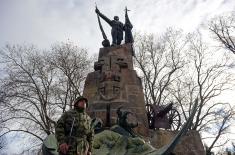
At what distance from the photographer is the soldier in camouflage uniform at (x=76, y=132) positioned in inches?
178

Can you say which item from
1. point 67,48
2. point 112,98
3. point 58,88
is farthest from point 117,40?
point 67,48

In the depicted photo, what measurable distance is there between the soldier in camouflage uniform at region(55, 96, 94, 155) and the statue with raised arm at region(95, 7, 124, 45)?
667 cm

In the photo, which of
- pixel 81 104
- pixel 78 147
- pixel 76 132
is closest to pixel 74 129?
pixel 76 132

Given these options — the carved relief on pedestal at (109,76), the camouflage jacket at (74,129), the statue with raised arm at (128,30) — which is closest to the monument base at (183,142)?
the carved relief on pedestal at (109,76)

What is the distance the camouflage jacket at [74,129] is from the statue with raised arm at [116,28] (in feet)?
22.1

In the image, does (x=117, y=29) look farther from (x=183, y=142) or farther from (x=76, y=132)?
(x=76, y=132)

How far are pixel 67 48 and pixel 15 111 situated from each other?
17.6 feet

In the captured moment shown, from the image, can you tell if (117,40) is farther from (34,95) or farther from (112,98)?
(34,95)

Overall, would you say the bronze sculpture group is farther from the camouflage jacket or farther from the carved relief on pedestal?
the camouflage jacket

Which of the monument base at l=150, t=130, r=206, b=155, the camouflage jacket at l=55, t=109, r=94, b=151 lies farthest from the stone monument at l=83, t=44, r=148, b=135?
the camouflage jacket at l=55, t=109, r=94, b=151

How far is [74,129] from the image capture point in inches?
184

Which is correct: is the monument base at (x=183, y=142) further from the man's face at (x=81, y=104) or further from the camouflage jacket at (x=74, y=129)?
the man's face at (x=81, y=104)

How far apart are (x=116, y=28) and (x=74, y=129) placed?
7312mm

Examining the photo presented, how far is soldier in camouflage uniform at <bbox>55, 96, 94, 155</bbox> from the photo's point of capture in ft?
14.8
